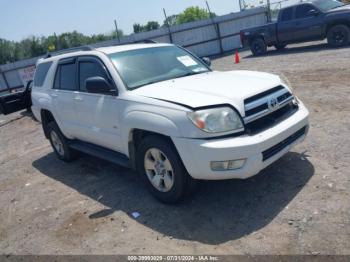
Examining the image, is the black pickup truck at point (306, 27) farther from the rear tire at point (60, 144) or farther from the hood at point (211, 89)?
the rear tire at point (60, 144)

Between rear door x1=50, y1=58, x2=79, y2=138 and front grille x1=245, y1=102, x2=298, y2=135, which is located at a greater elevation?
rear door x1=50, y1=58, x2=79, y2=138

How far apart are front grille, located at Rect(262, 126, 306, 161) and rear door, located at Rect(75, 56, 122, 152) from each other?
1824 millimetres

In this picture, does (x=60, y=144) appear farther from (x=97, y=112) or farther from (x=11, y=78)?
(x=11, y=78)

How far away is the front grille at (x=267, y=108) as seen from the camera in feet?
12.7

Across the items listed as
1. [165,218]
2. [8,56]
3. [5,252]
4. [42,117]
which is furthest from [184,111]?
[8,56]

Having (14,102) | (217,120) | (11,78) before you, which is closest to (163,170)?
(217,120)

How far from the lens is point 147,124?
13.3 feet

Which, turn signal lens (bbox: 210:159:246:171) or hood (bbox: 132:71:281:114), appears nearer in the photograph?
turn signal lens (bbox: 210:159:246:171)

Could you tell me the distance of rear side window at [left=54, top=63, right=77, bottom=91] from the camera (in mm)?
5666

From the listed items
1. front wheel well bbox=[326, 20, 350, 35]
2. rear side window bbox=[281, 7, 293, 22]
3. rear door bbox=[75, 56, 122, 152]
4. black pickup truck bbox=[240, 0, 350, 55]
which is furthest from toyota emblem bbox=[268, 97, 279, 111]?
rear side window bbox=[281, 7, 293, 22]

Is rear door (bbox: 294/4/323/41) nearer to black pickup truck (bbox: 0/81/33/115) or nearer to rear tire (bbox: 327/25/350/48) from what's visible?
rear tire (bbox: 327/25/350/48)

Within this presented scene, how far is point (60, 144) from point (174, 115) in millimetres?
3521

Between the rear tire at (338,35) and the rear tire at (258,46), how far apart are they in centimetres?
315

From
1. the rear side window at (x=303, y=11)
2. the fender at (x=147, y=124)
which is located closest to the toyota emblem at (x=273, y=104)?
the fender at (x=147, y=124)
